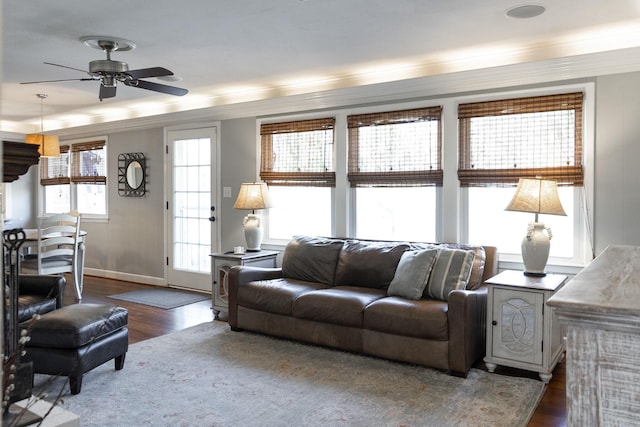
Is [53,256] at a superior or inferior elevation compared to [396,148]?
inferior

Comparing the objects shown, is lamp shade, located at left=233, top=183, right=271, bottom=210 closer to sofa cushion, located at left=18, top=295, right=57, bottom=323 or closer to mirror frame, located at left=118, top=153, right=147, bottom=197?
sofa cushion, located at left=18, top=295, right=57, bottom=323

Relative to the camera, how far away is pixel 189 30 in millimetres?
3602

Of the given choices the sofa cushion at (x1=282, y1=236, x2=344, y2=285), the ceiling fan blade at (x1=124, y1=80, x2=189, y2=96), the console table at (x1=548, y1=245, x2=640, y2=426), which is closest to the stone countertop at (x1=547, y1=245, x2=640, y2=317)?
the console table at (x1=548, y1=245, x2=640, y2=426)

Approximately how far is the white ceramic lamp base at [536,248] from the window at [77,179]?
5.92 metres

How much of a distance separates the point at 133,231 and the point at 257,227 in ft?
8.65

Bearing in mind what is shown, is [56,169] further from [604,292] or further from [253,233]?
[604,292]

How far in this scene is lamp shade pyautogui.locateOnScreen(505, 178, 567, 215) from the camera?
11.4ft

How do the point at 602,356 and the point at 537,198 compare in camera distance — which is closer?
the point at 602,356

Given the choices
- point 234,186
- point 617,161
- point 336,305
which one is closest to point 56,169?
point 234,186

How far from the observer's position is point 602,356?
31.7 inches

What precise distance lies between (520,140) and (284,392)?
268cm

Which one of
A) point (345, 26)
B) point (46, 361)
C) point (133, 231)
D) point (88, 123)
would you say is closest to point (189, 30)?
point (345, 26)

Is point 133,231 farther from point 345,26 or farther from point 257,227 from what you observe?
point 345,26

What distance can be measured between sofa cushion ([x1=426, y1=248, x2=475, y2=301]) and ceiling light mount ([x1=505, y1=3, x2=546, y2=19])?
1.69 m
